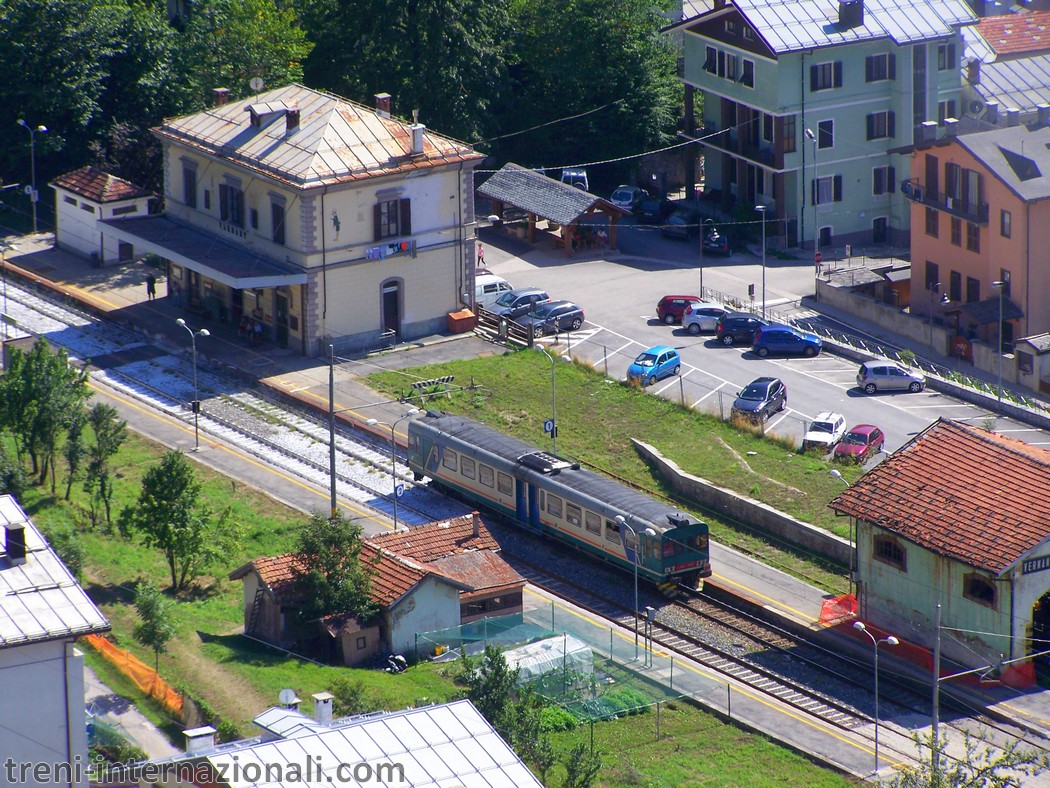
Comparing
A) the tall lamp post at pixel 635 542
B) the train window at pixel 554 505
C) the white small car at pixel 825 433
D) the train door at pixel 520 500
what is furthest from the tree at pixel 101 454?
the white small car at pixel 825 433

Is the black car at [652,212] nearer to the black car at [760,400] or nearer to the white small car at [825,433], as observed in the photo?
the black car at [760,400]

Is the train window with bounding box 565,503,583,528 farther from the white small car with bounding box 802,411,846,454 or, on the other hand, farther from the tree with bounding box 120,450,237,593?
the white small car with bounding box 802,411,846,454

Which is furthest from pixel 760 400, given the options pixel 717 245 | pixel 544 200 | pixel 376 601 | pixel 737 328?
pixel 544 200

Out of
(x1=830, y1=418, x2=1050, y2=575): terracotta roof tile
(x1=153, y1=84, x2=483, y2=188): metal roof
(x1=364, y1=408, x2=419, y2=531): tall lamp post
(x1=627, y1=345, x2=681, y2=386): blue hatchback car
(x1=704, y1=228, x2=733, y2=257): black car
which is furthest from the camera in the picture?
(x1=704, y1=228, x2=733, y2=257): black car

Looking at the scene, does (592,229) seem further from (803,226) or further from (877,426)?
(877,426)

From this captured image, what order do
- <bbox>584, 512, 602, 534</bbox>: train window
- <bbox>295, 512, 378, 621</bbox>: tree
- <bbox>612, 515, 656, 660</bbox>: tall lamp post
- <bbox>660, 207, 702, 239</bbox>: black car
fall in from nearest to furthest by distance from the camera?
<bbox>295, 512, 378, 621</bbox>: tree < <bbox>612, 515, 656, 660</bbox>: tall lamp post < <bbox>584, 512, 602, 534</bbox>: train window < <bbox>660, 207, 702, 239</bbox>: black car

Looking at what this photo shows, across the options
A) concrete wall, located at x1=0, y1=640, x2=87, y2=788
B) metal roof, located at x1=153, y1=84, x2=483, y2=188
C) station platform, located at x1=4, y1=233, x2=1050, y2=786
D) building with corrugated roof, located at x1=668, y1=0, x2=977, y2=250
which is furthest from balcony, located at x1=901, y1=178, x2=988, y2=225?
concrete wall, located at x1=0, y1=640, x2=87, y2=788

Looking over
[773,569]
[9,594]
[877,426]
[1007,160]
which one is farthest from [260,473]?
[1007,160]
